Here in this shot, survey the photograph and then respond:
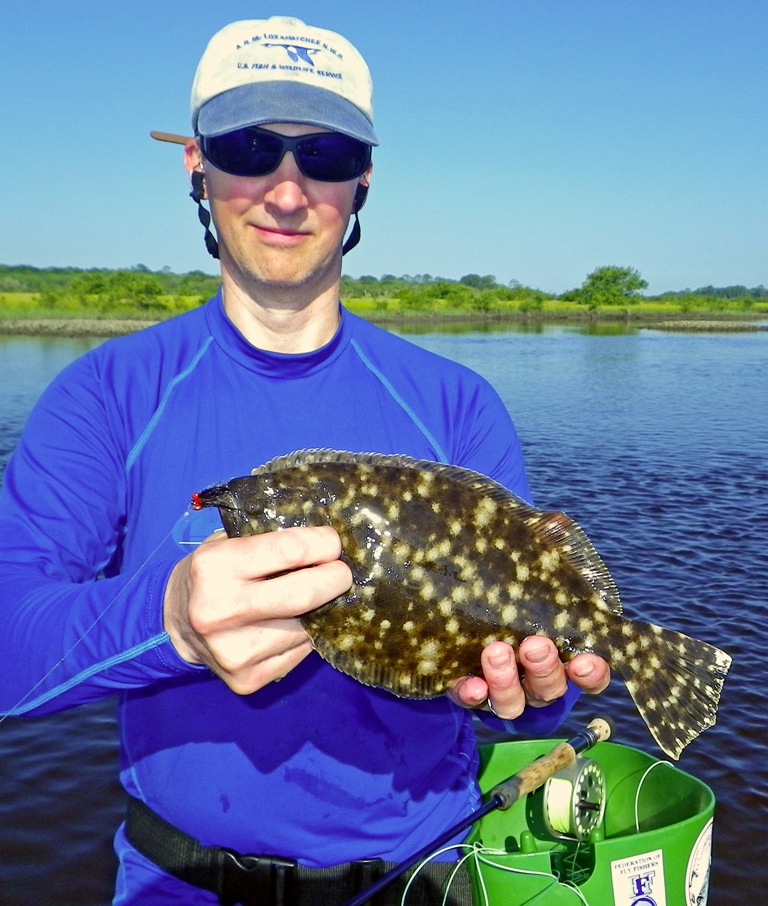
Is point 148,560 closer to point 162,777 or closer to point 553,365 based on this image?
point 162,777

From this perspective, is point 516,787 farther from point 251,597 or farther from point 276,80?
point 276,80

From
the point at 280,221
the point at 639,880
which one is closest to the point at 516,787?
the point at 639,880

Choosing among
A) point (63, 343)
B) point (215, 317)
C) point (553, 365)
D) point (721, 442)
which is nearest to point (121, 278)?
point (63, 343)

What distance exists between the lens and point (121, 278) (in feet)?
365

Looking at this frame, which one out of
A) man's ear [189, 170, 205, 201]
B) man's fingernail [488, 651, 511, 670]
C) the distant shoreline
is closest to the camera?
man's fingernail [488, 651, 511, 670]

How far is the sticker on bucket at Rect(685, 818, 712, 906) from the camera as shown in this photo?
187 inches

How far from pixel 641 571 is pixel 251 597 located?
571 inches

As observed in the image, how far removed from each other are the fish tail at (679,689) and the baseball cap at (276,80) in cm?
277

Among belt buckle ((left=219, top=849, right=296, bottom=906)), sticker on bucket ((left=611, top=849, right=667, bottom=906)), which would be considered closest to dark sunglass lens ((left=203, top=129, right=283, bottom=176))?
belt buckle ((left=219, top=849, right=296, bottom=906))

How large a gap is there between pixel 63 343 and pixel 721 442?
50.1 meters

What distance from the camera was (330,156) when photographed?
3.63m

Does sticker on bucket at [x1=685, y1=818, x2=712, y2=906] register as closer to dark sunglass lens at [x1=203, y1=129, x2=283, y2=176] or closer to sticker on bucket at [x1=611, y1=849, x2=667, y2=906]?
sticker on bucket at [x1=611, y1=849, x2=667, y2=906]

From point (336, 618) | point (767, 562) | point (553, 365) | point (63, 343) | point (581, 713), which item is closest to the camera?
point (336, 618)

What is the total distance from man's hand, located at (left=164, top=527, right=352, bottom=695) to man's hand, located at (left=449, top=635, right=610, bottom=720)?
2.68 ft
